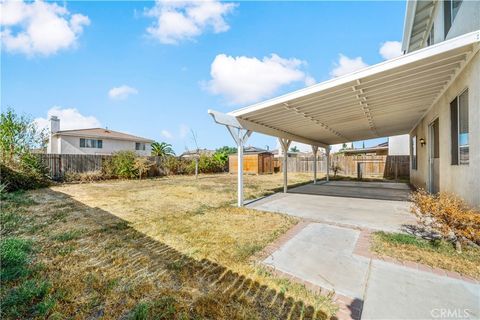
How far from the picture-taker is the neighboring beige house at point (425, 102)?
11.7ft

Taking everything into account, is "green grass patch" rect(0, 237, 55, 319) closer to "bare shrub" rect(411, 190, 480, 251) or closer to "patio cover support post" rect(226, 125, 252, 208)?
"patio cover support post" rect(226, 125, 252, 208)

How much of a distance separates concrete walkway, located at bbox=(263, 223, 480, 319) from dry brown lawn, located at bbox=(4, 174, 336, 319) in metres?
0.31

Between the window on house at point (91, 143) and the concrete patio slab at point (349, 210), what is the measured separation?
71.4 feet

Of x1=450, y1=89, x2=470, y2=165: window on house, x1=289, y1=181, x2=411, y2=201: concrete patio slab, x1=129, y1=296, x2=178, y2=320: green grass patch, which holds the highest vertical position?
x1=450, y1=89, x2=470, y2=165: window on house

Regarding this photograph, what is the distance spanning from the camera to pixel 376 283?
2373 millimetres

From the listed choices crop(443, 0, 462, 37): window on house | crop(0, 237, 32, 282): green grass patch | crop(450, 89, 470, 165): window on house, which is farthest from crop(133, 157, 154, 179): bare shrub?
crop(443, 0, 462, 37): window on house

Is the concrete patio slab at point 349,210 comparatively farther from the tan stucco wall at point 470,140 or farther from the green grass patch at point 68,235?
the green grass patch at point 68,235

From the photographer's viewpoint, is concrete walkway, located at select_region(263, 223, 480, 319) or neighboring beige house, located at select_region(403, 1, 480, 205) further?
neighboring beige house, located at select_region(403, 1, 480, 205)

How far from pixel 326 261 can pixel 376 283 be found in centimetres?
65

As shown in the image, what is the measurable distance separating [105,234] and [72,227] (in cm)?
98

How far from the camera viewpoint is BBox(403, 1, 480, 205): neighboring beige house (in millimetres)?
3434

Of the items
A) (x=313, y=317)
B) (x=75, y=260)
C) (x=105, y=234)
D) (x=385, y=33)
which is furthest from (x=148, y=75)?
(x=313, y=317)

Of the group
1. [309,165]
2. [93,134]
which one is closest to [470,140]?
[309,165]

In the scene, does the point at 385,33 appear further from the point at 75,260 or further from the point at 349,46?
the point at 75,260
